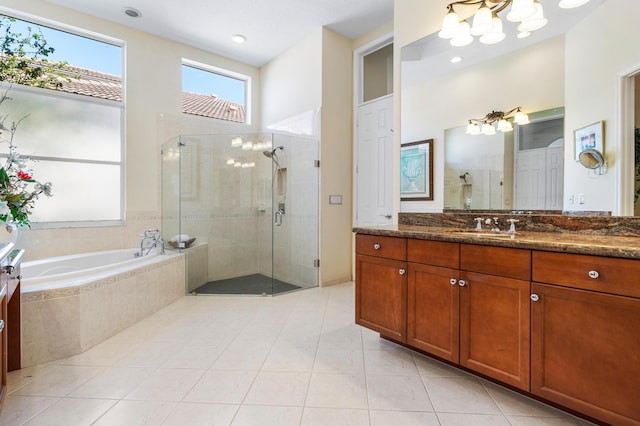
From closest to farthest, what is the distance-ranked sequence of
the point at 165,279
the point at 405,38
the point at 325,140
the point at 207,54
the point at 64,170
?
the point at 405,38 → the point at 165,279 → the point at 64,170 → the point at 325,140 → the point at 207,54

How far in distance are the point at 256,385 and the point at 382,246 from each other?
1.14 m

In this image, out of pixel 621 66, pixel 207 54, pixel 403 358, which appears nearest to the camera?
pixel 621 66

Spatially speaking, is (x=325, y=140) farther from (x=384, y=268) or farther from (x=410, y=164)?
(x=384, y=268)

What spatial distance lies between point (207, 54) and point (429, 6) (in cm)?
306

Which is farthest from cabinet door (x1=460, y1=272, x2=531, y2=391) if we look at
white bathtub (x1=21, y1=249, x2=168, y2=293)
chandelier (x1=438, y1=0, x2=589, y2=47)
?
white bathtub (x1=21, y1=249, x2=168, y2=293)

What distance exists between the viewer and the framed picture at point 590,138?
5.43ft

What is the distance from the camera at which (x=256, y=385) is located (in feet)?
5.58

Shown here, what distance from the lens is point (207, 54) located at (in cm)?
421

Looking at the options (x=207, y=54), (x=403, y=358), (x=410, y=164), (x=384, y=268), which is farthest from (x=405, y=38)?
(x=207, y=54)

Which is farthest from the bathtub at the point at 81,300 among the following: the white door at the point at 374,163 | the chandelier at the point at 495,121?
the chandelier at the point at 495,121

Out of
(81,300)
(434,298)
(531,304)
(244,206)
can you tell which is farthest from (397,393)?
(244,206)

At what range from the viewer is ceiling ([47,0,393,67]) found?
124 inches

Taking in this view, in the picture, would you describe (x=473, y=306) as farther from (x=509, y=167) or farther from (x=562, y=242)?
(x=509, y=167)

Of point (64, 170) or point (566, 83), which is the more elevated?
point (566, 83)
